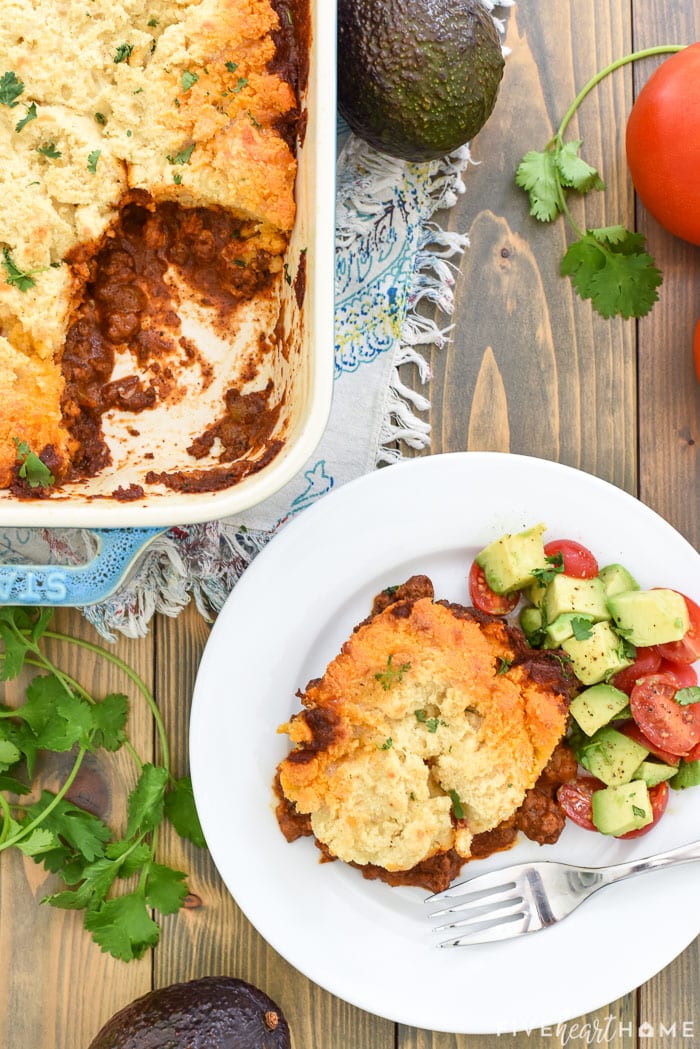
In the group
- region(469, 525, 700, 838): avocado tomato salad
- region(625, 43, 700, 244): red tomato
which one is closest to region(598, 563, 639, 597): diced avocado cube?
region(469, 525, 700, 838): avocado tomato salad

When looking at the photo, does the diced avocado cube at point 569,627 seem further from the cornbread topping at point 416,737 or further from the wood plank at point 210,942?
the wood plank at point 210,942

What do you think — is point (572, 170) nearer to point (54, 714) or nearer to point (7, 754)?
point (54, 714)

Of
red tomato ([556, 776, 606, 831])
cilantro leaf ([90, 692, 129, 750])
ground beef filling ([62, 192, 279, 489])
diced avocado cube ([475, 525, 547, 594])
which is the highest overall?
ground beef filling ([62, 192, 279, 489])

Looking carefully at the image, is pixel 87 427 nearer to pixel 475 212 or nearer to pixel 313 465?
pixel 313 465

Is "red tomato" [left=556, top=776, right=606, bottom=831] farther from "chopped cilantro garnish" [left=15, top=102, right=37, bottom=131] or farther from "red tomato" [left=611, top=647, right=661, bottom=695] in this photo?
"chopped cilantro garnish" [left=15, top=102, right=37, bottom=131]

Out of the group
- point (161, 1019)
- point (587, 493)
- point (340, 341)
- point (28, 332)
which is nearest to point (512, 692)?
point (587, 493)

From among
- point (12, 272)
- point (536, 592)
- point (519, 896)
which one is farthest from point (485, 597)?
point (12, 272)
